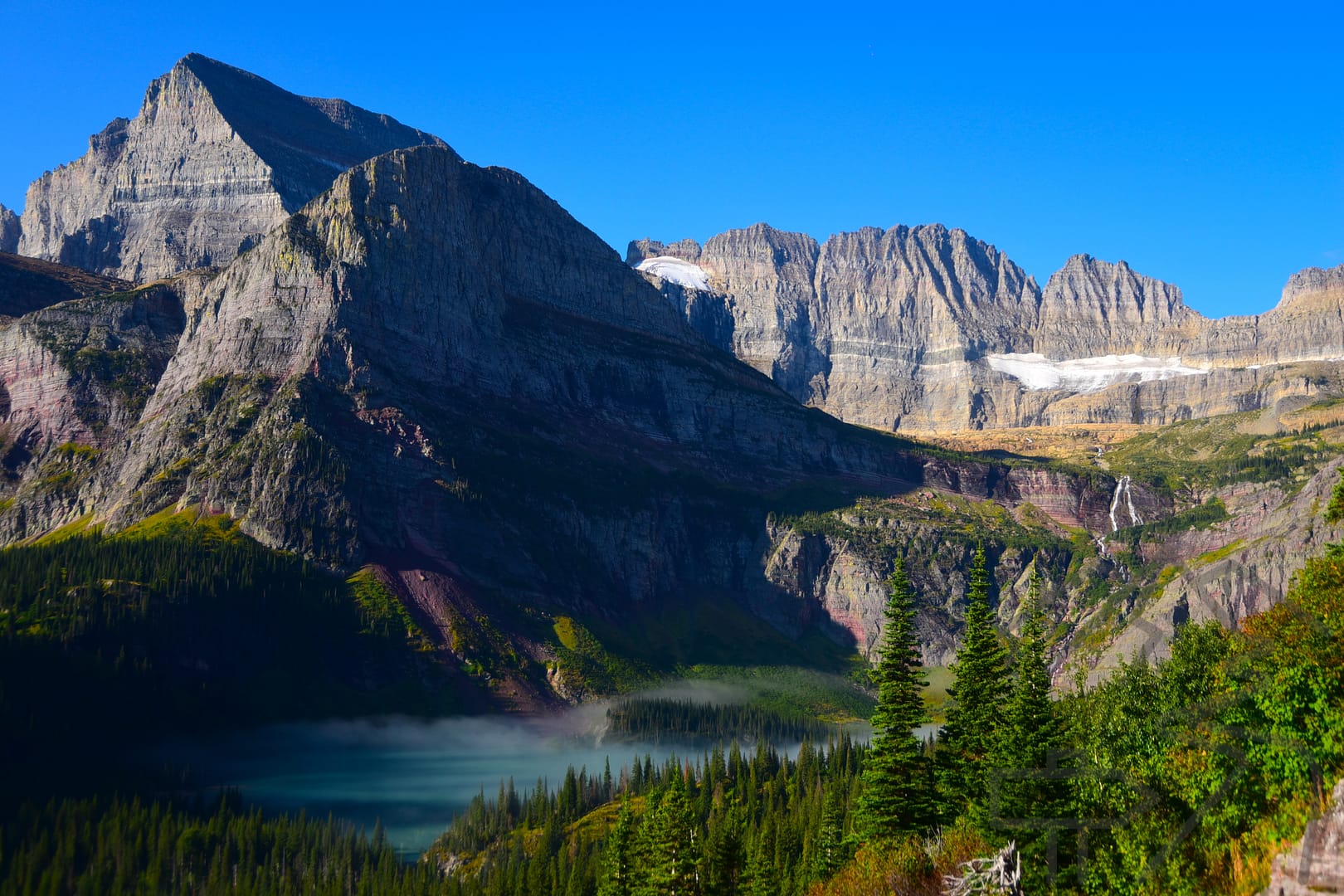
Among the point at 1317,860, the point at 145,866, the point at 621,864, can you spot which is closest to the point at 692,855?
the point at 621,864

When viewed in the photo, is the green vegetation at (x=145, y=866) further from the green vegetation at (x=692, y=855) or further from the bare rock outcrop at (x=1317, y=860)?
the bare rock outcrop at (x=1317, y=860)

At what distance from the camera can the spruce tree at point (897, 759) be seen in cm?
8069

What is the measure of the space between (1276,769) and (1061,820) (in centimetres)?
1331

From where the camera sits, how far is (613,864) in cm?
12256

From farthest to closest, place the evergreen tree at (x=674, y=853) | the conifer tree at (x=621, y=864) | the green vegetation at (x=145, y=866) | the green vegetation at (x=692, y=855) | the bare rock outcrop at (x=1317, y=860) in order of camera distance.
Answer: the green vegetation at (x=145, y=866), the conifer tree at (x=621, y=864), the green vegetation at (x=692, y=855), the evergreen tree at (x=674, y=853), the bare rock outcrop at (x=1317, y=860)

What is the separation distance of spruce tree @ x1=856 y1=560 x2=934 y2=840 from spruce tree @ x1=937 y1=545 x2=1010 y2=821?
1772mm

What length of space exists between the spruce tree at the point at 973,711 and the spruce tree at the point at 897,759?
177 cm

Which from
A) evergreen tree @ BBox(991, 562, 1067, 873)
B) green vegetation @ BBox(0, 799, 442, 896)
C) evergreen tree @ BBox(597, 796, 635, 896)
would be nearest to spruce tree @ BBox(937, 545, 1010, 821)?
evergreen tree @ BBox(991, 562, 1067, 873)

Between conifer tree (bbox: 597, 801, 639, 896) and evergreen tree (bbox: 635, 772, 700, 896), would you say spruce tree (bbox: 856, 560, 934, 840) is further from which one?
conifer tree (bbox: 597, 801, 639, 896)

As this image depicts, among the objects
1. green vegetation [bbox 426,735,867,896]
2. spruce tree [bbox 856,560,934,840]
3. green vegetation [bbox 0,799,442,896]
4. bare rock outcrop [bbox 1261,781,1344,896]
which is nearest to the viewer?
bare rock outcrop [bbox 1261,781,1344,896]

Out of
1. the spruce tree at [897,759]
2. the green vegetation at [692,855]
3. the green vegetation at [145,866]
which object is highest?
the spruce tree at [897,759]

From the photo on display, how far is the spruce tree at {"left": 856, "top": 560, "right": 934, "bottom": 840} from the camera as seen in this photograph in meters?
80.7

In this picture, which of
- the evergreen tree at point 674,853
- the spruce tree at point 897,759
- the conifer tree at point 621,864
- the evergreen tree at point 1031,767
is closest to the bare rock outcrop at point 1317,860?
the evergreen tree at point 1031,767

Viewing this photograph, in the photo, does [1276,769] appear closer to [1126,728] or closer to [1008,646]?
[1126,728]
